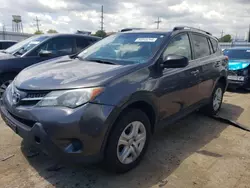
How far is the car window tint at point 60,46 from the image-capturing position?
619cm

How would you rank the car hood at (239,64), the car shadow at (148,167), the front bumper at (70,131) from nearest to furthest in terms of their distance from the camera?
1. the front bumper at (70,131)
2. the car shadow at (148,167)
3. the car hood at (239,64)

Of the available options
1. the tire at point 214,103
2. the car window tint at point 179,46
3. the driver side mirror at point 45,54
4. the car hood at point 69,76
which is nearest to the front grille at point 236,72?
the tire at point 214,103

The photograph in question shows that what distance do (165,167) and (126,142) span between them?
2.17ft

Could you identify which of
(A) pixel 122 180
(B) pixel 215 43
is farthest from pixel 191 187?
(B) pixel 215 43

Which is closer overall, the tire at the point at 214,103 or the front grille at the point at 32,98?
the front grille at the point at 32,98

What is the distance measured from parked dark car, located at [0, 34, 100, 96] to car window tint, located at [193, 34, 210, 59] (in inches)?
111

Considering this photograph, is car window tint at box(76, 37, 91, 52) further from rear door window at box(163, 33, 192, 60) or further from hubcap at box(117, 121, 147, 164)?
hubcap at box(117, 121, 147, 164)

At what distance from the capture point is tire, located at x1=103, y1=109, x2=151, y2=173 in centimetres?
266

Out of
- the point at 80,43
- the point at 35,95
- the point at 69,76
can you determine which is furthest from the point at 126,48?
the point at 80,43

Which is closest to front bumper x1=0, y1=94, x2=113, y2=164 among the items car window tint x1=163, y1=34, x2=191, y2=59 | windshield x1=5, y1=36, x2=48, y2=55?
car window tint x1=163, y1=34, x2=191, y2=59

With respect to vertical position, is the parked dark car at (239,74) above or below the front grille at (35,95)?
below

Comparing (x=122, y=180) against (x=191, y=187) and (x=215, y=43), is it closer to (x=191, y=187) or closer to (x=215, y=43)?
(x=191, y=187)

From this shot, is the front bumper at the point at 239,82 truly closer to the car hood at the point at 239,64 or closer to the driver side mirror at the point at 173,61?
the car hood at the point at 239,64

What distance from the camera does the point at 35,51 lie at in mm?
5961
